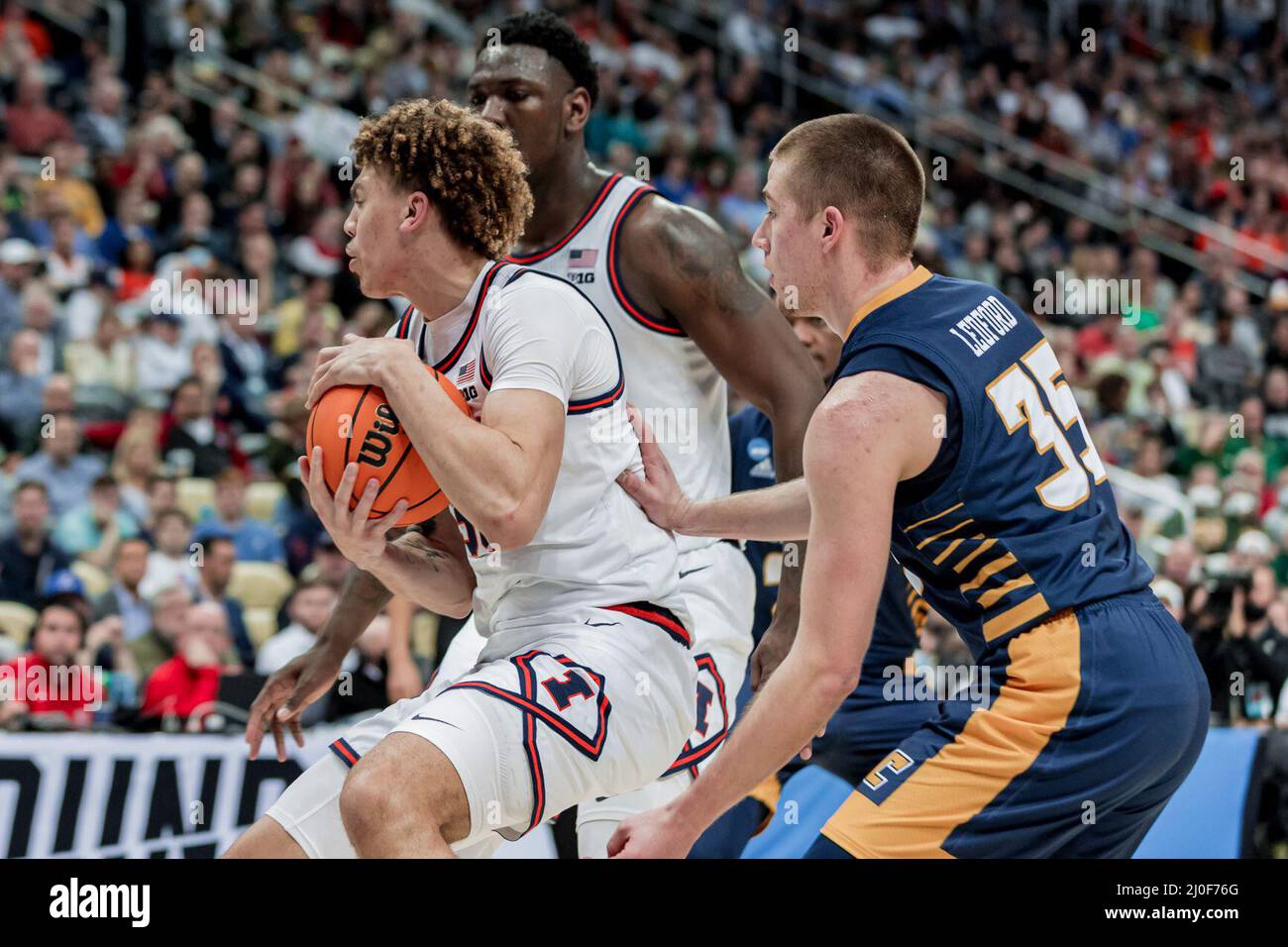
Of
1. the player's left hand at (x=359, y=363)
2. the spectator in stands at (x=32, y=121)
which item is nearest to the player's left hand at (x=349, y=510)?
the player's left hand at (x=359, y=363)

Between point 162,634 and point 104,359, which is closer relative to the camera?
point 162,634

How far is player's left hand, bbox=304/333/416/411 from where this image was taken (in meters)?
3.02

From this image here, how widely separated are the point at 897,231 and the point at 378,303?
7644 mm

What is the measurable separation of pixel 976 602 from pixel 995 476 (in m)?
0.26

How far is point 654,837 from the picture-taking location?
8.54 feet

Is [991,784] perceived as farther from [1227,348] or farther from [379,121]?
[1227,348]

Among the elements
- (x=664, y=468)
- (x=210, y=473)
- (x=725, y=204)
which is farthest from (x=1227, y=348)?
(x=664, y=468)

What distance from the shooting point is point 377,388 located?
312 cm

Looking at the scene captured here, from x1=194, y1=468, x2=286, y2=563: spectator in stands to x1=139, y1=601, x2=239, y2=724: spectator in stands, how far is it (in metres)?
0.83

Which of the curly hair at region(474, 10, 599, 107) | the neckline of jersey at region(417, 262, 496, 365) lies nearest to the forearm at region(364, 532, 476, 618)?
the neckline of jersey at region(417, 262, 496, 365)

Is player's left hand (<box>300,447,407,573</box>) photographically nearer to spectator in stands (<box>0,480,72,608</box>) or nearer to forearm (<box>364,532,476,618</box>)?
forearm (<box>364,532,476,618</box>)

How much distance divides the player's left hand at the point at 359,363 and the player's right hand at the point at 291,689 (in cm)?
83

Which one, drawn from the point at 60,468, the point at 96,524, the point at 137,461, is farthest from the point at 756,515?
the point at 60,468

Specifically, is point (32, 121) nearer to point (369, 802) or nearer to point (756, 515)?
point (756, 515)
